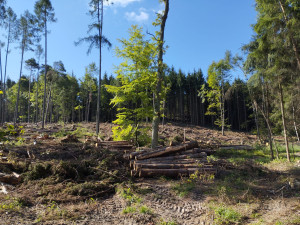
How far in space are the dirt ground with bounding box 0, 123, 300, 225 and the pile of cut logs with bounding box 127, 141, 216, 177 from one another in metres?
0.34

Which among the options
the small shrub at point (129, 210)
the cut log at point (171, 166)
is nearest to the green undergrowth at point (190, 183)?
→ the cut log at point (171, 166)

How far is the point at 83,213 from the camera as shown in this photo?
480 centimetres

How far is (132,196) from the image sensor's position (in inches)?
225

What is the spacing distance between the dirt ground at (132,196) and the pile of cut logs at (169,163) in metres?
0.34

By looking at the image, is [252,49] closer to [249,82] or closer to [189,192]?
[249,82]

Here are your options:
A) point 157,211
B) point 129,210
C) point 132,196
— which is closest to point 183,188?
point 157,211

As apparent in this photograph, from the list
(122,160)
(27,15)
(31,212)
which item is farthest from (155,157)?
(27,15)

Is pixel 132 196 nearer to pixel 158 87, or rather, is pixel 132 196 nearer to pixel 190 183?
pixel 190 183

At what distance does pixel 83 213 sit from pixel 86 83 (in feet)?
111

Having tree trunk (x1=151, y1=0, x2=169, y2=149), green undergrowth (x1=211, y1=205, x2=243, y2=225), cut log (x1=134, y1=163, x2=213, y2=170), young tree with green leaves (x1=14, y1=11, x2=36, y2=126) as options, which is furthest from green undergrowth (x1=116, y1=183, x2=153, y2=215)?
young tree with green leaves (x1=14, y1=11, x2=36, y2=126)

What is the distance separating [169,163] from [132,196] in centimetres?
275

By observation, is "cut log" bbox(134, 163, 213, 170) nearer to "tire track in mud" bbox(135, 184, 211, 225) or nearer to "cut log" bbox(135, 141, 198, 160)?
"cut log" bbox(135, 141, 198, 160)

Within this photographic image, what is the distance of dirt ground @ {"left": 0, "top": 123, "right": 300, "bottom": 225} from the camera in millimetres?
4516

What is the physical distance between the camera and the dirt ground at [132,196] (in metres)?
4.52
